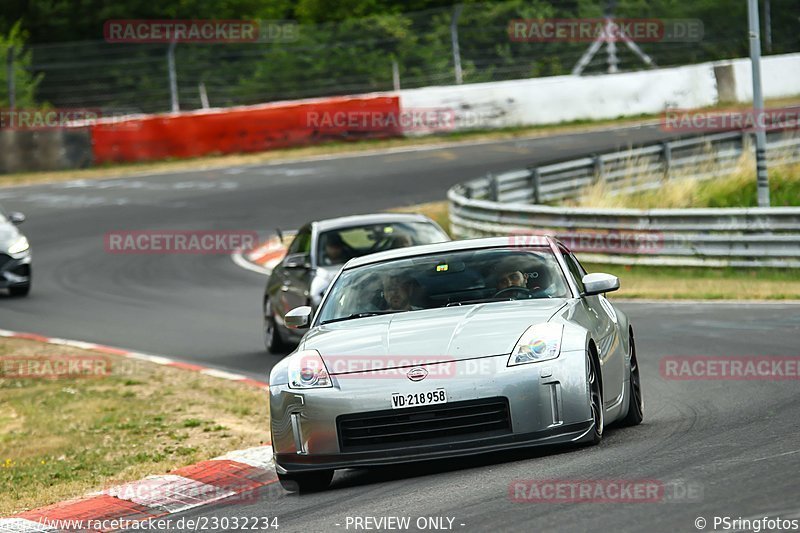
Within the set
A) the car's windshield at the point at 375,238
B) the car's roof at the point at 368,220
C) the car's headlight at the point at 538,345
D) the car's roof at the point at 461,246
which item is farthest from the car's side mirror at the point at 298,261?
the car's headlight at the point at 538,345

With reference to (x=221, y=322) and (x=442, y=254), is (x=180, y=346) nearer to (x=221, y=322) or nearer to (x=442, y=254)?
(x=221, y=322)

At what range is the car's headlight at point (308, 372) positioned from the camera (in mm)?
7965

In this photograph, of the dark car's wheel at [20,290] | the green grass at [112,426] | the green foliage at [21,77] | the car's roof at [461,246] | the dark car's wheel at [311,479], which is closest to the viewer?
the dark car's wheel at [311,479]

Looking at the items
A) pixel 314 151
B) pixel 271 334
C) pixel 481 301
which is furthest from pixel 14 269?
pixel 314 151

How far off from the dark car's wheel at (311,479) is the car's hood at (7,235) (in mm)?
13701

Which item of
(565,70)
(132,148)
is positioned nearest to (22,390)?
(132,148)

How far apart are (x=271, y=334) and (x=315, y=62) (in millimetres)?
22107

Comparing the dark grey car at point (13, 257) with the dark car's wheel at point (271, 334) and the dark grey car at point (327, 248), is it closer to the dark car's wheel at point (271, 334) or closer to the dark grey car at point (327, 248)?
the dark car's wheel at point (271, 334)

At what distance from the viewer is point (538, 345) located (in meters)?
7.84

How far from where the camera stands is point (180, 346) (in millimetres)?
16516

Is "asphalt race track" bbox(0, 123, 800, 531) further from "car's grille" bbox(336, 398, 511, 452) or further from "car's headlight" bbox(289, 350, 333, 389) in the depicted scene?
"car's headlight" bbox(289, 350, 333, 389)

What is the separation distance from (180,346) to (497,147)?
19.6 meters

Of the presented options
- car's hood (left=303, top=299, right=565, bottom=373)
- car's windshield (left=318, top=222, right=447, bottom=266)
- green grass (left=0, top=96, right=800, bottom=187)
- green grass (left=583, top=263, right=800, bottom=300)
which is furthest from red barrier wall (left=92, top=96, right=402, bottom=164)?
car's hood (left=303, top=299, right=565, bottom=373)

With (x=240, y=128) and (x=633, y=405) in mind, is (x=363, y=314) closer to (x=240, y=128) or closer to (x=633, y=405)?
(x=633, y=405)
